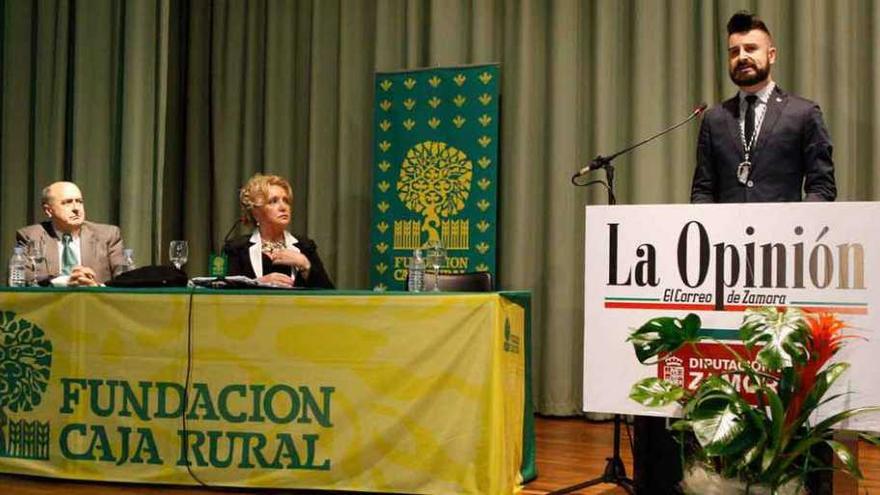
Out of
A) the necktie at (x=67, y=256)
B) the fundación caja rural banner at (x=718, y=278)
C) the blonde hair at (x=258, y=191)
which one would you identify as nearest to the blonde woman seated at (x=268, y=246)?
the blonde hair at (x=258, y=191)

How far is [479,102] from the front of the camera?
17.4 feet

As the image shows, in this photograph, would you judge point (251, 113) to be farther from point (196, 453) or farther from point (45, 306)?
point (196, 453)

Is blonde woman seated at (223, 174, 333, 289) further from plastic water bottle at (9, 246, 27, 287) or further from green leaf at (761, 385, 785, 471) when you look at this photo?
green leaf at (761, 385, 785, 471)

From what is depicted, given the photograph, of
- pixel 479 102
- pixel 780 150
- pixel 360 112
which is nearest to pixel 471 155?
pixel 479 102

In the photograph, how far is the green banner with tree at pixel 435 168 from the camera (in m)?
5.27

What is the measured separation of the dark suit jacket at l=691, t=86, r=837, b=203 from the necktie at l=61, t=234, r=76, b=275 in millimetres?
2898

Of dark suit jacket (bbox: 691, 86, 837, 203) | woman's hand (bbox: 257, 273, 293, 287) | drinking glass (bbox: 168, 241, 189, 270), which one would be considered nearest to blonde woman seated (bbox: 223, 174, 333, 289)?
woman's hand (bbox: 257, 273, 293, 287)

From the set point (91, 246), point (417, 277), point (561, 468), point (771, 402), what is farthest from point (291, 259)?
point (771, 402)

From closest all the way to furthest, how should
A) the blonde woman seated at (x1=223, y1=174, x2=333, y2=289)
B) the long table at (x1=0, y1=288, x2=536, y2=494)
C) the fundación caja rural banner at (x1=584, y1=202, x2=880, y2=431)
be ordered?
the fundación caja rural banner at (x1=584, y1=202, x2=880, y2=431), the long table at (x1=0, y1=288, x2=536, y2=494), the blonde woman seated at (x1=223, y1=174, x2=333, y2=289)

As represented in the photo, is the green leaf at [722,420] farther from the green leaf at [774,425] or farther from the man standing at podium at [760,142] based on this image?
the man standing at podium at [760,142]

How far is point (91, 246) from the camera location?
425cm

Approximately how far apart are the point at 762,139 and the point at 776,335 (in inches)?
39.5

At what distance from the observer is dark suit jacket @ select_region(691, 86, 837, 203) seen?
9.87ft

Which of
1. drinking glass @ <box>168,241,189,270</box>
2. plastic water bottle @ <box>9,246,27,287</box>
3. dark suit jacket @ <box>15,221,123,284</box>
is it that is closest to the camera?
drinking glass @ <box>168,241,189,270</box>
